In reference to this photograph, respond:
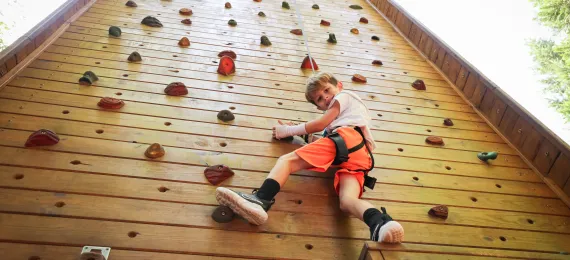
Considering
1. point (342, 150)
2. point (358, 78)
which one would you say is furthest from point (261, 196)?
point (358, 78)

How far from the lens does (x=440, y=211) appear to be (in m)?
1.65

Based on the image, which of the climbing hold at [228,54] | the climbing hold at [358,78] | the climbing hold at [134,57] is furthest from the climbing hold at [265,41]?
the climbing hold at [134,57]

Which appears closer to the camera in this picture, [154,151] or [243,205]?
[243,205]

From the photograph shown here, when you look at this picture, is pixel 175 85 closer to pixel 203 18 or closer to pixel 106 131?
pixel 106 131

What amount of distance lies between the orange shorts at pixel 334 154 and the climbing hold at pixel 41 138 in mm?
918

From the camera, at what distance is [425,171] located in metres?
1.95

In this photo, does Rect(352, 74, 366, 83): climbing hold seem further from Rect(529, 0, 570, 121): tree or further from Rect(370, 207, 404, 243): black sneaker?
Rect(529, 0, 570, 121): tree

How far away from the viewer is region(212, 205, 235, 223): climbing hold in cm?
142

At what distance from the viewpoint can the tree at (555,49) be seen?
4.59 m

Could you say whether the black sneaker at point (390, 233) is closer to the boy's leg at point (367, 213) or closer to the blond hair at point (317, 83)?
the boy's leg at point (367, 213)

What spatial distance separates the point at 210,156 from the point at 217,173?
0.16 meters

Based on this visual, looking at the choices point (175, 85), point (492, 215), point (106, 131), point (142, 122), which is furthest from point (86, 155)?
point (492, 215)

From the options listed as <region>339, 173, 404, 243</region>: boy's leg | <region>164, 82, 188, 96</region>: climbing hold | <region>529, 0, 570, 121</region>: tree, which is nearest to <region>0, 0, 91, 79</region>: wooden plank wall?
<region>164, 82, 188, 96</region>: climbing hold

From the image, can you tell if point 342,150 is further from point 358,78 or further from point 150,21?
point 150,21
